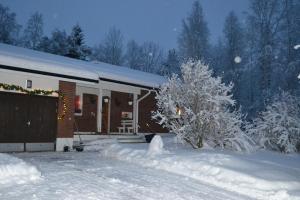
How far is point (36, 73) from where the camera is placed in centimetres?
1476

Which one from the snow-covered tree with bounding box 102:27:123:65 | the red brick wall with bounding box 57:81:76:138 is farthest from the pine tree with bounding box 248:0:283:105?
the snow-covered tree with bounding box 102:27:123:65

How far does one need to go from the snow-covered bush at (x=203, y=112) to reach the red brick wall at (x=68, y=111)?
14.0 ft

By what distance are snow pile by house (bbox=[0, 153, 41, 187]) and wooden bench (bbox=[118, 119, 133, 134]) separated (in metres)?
12.6

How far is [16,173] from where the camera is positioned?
8.68 meters

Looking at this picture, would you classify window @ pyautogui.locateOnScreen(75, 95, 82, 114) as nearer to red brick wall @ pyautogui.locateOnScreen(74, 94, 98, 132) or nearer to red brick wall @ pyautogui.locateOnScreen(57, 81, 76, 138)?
red brick wall @ pyautogui.locateOnScreen(74, 94, 98, 132)

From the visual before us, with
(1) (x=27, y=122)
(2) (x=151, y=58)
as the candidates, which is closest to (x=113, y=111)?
(1) (x=27, y=122)

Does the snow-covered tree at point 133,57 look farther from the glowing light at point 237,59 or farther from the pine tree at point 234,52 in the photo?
the glowing light at point 237,59

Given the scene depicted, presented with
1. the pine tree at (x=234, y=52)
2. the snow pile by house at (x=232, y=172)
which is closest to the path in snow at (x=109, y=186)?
the snow pile by house at (x=232, y=172)

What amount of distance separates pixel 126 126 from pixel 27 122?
25.5ft

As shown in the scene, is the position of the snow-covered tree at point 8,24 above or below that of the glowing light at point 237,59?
above

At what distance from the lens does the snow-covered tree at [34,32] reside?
51.8 m

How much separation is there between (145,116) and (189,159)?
471 inches

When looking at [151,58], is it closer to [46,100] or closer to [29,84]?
[46,100]

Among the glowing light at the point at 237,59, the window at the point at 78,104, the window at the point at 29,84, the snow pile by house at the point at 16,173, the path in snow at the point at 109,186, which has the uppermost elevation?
the glowing light at the point at 237,59
